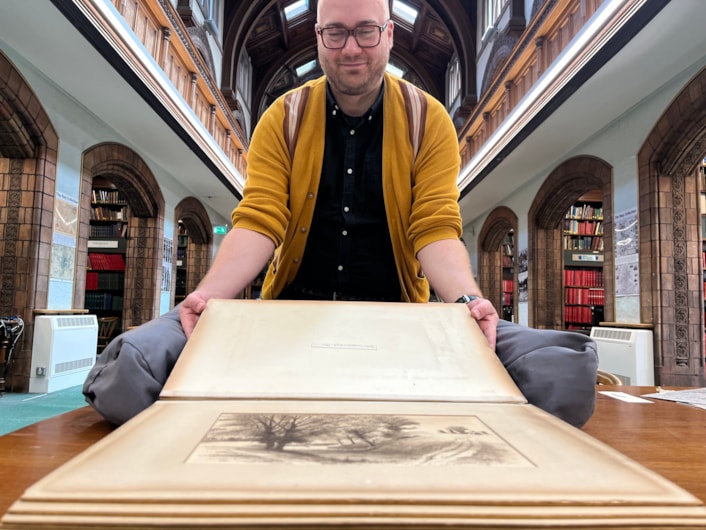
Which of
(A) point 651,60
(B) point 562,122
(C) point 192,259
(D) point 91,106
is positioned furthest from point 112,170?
(A) point 651,60

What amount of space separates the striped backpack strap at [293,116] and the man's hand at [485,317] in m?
0.58

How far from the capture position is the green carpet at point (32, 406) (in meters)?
3.38

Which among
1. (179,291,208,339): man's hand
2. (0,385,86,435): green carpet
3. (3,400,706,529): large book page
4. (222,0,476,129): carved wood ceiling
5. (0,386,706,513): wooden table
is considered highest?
(222,0,476,129): carved wood ceiling

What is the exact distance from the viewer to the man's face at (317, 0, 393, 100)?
0.92 m

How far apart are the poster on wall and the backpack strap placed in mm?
4595

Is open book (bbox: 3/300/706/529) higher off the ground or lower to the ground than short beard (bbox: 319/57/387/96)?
lower

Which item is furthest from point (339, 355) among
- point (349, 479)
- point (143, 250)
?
point (143, 250)

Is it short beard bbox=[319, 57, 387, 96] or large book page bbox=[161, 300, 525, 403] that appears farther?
short beard bbox=[319, 57, 387, 96]

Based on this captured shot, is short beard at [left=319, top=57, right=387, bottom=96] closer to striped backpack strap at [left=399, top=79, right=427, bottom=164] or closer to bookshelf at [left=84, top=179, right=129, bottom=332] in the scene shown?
striped backpack strap at [left=399, top=79, right=427, bottom=164]

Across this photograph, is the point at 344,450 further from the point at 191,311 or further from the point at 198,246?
the point at 198,246

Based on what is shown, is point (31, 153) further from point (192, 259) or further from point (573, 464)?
point (192, 259)

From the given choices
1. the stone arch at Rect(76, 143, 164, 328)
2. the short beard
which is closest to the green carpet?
the stone arch at Rect(76, 143, 164, 328)

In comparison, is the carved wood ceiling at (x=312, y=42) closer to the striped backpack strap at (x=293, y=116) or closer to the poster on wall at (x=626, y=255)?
the poster on wall at (x=626, y=255)

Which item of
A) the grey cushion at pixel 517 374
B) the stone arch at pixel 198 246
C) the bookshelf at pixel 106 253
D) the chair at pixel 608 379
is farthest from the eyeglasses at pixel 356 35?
the stone arch at pixel 198 246
